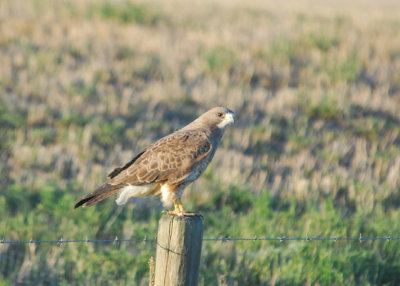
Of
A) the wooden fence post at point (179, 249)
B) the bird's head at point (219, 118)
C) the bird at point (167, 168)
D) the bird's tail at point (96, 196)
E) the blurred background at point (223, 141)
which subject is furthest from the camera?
the blurred background at point (223, 141)

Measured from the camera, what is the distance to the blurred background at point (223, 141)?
5.61 m

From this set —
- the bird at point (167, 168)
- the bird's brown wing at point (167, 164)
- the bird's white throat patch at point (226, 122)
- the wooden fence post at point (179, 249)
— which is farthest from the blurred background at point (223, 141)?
the wooden fence post at point (179, 249)

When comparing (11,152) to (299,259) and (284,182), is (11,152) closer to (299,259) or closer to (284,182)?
(284,182)

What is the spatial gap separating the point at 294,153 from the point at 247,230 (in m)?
3.66

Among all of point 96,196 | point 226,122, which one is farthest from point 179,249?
point 226,122

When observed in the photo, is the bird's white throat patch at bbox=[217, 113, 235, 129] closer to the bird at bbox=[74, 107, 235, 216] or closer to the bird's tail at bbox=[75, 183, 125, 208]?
the bird at bbox=[74, 107, 235, 216]

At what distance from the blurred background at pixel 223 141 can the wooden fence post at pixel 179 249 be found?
1.76 m

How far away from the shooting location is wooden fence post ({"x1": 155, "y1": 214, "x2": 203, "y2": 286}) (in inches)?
135

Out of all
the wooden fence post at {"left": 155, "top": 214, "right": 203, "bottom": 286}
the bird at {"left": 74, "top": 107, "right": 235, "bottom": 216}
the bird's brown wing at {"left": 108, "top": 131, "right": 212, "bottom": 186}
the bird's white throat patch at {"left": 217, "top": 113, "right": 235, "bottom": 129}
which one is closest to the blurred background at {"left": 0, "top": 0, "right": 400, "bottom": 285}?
the bird at {"left": 74, "top": 107, "right": 235, "bottom": 216}

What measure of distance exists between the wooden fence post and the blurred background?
1763mm

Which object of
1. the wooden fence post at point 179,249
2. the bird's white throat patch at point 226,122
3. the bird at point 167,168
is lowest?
the wooden fence post at point 179,249

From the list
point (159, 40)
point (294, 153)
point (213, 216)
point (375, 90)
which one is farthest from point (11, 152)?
point (375, 90)

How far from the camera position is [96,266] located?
17.3 feet

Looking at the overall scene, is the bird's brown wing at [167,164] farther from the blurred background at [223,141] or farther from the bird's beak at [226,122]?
the blurred background at [223,141]
